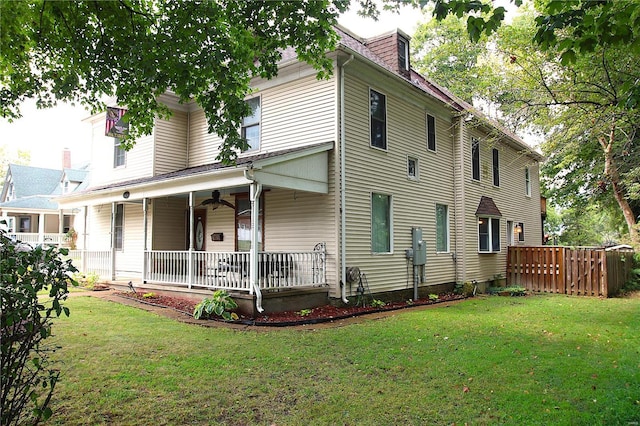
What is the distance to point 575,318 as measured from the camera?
975 cm

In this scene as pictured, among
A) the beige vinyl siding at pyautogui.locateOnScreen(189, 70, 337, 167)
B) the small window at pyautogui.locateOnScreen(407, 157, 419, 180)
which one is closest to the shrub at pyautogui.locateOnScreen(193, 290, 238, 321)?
the beige vinyl siding at pyautogui.locateOnScreen(189, 70, 337, 167)

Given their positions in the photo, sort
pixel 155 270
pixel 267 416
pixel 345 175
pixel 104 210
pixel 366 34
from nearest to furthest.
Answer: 1. pixel 267 416
2. pixel 345 175
3. pixel 155 270
4. pixel 104 210
5. pixel 366 34

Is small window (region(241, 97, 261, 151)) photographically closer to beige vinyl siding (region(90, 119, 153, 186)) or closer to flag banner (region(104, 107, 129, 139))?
beige vinyl siding (region(90, 119, 153, 186))

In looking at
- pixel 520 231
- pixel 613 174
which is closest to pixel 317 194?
pixel 613 174

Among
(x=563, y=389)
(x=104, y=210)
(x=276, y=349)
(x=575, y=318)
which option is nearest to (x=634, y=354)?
(x=563, y=389)

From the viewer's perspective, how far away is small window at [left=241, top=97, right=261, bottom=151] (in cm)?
1223

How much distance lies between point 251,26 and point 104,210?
12481 millimetres

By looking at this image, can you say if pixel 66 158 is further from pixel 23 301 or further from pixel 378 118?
pixel 23 301

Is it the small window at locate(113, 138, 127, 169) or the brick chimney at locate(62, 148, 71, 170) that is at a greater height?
the brick chimney at locate(62, 148, 71, 170)

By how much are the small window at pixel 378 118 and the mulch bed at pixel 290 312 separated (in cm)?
453

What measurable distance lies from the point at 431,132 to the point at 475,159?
124 inches

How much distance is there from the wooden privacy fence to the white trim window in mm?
11767

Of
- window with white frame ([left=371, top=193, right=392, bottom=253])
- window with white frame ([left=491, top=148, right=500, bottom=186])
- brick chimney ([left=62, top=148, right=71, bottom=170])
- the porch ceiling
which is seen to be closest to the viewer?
the porch ceiling

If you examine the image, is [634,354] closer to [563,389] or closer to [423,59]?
[563,389]
